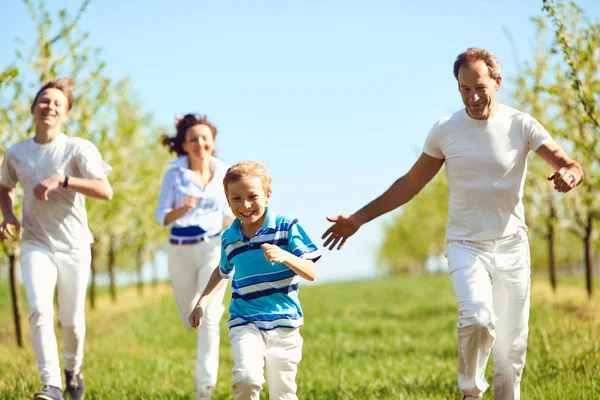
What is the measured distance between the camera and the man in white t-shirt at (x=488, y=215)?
4.57 m

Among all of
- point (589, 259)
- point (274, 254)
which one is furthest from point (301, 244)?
point (589, 259)

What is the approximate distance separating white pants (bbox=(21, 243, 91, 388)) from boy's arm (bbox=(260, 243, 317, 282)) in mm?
2357

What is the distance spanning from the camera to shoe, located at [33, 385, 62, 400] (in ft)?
17.6

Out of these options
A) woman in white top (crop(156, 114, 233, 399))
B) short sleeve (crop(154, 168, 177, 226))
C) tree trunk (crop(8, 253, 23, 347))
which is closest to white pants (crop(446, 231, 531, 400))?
woman in white top (crop(156, 114, 233, 399))

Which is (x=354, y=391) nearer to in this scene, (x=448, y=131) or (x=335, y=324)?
(x=448, y=131)

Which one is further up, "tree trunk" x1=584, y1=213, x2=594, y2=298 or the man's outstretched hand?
the man's outstretched hand

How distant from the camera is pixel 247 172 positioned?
4.23 meters

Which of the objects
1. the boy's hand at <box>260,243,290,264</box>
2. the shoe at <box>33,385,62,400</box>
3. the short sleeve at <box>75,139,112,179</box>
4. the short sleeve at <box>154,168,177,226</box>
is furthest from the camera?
the short sleeve at <box>154,168,177,226</box>

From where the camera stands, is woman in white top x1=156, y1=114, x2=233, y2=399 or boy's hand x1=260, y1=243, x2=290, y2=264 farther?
woman in white top x1=156, y1=114, x2=233, y2=399

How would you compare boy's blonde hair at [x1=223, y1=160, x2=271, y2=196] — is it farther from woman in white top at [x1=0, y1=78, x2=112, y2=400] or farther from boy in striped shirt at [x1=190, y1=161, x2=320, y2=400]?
woman in white top at [x1=0, y1=78, x2=112, y2=400]

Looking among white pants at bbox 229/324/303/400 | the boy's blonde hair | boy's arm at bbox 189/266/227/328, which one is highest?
the boy's blonde hair

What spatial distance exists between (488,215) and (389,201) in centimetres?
70

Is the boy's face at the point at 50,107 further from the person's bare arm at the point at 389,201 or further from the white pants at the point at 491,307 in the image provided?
the white pants at the point at 491,307

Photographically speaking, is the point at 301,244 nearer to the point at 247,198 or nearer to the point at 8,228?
the point at 247,198
